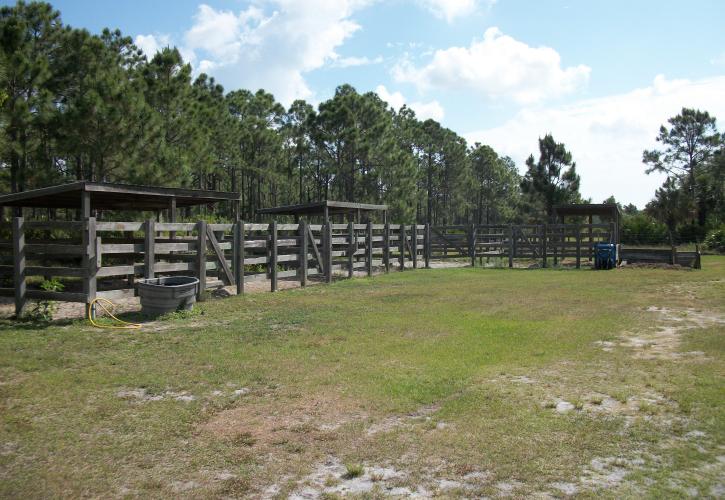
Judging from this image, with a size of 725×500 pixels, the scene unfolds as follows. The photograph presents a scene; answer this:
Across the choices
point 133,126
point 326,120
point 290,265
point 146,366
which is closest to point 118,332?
point 146,366

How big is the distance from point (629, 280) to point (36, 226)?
1489 centimetres

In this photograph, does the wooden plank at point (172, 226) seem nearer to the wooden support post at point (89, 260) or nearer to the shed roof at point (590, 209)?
the wooden support post at point (89, 260)

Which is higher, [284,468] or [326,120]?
[326,120]

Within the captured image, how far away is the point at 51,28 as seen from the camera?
21.1 meters

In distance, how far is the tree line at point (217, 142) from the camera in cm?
1845

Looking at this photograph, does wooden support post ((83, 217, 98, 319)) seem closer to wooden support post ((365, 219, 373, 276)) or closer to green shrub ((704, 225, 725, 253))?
wooden support post ((365, 219, 373, 276))

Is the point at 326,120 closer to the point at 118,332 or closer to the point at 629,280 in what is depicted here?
the point at 629,280

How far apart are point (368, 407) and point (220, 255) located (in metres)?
8.19

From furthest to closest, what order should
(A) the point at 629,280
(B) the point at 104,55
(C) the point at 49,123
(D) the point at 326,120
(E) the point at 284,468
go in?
(D) the point at 326,120
(B) the point at 104,55
(C) the point at 49,123
(A) the point at 629,280
(E) the point at 284,468

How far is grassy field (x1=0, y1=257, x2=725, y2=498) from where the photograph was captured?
11.3ft

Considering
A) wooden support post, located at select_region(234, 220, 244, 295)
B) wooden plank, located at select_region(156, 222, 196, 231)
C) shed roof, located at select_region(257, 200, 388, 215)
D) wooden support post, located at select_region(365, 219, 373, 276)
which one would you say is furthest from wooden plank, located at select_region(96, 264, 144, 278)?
shed roof, located at select_region(257, 200, 388, 215)

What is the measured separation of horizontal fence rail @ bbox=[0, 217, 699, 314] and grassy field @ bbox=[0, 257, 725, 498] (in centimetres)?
134

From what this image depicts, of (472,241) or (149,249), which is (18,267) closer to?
(149,249)

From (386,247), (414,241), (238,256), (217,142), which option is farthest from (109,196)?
(217,142)
